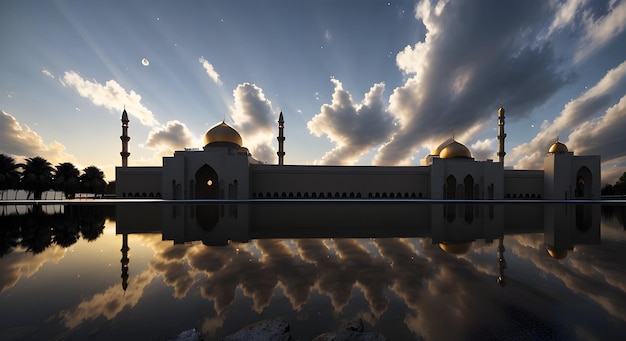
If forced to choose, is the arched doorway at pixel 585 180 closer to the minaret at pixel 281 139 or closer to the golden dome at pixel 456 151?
the golden dome at pixel 456 151

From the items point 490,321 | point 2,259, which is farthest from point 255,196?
point 490,321

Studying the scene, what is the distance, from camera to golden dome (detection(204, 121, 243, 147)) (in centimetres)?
2789

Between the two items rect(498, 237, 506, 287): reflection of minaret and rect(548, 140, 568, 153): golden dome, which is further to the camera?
rect(548, 140, 568, 153): golden dome

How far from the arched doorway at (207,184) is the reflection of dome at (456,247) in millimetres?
24784

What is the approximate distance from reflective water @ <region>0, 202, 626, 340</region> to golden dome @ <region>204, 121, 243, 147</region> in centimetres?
2117

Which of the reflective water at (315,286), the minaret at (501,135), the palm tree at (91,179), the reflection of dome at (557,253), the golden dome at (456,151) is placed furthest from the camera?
the palm tree at (91,179)

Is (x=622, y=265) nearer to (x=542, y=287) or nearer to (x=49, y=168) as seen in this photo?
(x=542, y=287)

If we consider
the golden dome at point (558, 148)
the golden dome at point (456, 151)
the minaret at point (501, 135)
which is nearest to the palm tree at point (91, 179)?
the golden dome at point (456, 151)

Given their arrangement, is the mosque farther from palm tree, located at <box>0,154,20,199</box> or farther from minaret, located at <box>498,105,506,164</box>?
palm tree, located at <box>0,154,20,199</box>

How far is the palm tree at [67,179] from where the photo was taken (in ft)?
106

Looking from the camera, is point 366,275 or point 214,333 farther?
point 366,275

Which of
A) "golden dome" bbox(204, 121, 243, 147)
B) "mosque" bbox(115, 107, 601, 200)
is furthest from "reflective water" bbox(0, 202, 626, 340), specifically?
"golden dome" bbox(204, 121, 243, 147)

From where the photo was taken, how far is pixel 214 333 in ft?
8.55

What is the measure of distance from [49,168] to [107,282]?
4025cm
